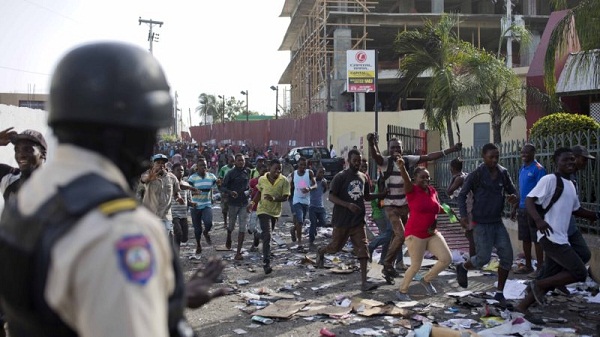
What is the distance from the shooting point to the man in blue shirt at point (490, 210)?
7156mm

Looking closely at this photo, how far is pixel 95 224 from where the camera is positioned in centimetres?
126

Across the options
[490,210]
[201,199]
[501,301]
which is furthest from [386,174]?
[201,199]

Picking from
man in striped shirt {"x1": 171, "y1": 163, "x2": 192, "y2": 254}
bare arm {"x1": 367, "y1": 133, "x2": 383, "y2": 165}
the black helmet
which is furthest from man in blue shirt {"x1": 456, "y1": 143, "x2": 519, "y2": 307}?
the black helmet

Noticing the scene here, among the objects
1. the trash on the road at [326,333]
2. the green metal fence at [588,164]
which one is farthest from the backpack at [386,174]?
the trash on the road at [326,333]

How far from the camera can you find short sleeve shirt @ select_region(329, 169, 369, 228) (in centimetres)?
850

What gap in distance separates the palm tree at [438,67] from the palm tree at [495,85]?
1.47 ft

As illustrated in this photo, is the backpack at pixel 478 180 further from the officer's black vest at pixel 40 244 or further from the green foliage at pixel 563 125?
the officer's black vest at pixel 40 244

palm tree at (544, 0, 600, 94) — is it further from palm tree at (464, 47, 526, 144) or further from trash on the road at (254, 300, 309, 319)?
palm tree at (464, 47, 526, 144)

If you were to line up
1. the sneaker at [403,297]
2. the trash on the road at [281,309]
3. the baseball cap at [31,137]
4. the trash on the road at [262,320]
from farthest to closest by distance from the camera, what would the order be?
the sneaker at [403,297] → the trash on the road at [281,309] → the trash on the road at [262,320] → the baseball cap at [31,137]

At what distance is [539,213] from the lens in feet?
20.4

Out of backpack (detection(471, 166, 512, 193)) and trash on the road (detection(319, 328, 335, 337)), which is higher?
backpack (detection(471, 166, 512, 193))

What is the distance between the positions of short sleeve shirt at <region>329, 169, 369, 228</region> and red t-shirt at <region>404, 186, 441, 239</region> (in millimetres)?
1036

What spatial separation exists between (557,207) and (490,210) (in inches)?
43.7

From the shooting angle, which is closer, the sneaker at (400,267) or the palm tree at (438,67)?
the sneaker at (400,267)
